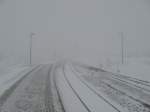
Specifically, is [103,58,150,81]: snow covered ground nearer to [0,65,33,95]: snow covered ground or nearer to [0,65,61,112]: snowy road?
[0,65,61,112]: snowy road

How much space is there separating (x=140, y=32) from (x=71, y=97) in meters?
201

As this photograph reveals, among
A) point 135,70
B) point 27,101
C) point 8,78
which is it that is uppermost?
point 135,70

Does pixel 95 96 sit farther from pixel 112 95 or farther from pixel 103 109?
pixel 103 109

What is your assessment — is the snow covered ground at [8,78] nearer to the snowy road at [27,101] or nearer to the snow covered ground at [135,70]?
the snowy road at [27,101]

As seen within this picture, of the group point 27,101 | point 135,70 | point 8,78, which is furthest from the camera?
point 135,70

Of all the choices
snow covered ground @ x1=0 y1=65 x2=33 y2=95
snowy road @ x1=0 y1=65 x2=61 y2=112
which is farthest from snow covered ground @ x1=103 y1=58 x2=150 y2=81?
snow covered ground @ x1=0 y1=65 x2=33 y2=95

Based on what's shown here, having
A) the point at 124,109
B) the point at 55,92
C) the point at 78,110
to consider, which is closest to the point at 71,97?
the point at 55,92

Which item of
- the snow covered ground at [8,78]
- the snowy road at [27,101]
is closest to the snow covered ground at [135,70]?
the snowy road at [27,101]

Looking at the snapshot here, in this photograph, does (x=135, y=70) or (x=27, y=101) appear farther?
(x=135, y=70)

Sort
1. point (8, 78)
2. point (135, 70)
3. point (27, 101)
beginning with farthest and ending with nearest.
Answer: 1. point (135, 70)
2. point (8, 78)
3. point (27, 101)

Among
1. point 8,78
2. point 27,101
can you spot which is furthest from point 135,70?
point 27,101

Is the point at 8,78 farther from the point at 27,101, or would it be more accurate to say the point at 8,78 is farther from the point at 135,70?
the point at 135,70

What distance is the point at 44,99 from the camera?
35.3 ft

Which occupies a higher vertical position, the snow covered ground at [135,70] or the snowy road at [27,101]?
the snow covered ground at [135,70]
